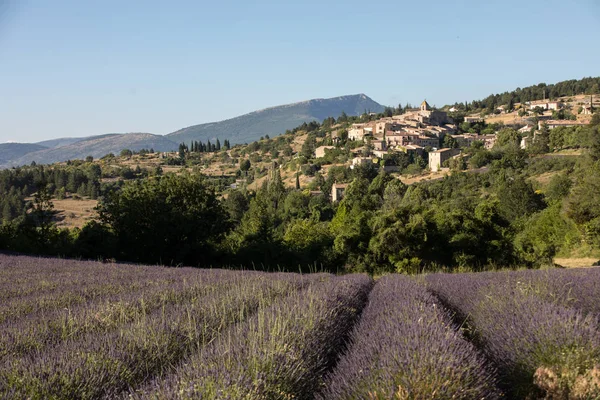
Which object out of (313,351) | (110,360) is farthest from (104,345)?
(313,351)

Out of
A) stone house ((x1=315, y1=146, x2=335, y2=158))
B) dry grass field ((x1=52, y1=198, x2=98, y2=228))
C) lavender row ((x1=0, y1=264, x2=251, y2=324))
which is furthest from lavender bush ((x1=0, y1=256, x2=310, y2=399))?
stone house ((x1=315, y1=146, x2=335, y2=158))

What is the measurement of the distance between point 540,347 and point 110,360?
3541mm

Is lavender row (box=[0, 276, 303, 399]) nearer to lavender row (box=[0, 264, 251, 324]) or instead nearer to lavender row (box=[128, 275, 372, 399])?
lavender row (box=[128, 275, 372, 399])

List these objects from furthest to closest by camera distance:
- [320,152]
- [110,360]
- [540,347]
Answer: [320,152], [540,347], [110,360]

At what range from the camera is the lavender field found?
3277mm

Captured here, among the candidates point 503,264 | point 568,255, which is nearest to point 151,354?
point 503,264

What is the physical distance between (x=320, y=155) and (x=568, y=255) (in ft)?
309

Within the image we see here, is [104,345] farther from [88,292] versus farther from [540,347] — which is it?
[88,292]

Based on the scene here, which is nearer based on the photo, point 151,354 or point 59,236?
point 151,354

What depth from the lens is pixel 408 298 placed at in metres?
6.41

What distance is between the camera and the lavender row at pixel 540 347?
3.62 metres

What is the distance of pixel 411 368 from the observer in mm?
3281

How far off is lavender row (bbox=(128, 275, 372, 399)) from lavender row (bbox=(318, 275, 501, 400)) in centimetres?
27

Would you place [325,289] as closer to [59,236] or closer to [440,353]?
[440,353]
